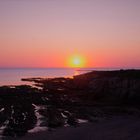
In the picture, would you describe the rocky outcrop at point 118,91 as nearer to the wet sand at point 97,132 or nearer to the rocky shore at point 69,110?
the rocky shore at point 69,110

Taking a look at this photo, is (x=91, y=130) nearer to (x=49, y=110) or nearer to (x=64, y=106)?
(x=49, y=110)

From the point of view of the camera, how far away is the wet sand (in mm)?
17062

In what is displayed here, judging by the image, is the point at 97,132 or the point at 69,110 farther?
the point at 69,110

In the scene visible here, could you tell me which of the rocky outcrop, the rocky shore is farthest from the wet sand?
the rocky outcrop

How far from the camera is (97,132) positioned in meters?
18.4

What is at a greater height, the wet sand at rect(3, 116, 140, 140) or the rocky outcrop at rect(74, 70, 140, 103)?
the rocky outcrop at rect(74, 70, 140, 103)

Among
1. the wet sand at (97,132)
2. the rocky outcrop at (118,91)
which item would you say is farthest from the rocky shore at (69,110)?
the wet sand at (97,132)

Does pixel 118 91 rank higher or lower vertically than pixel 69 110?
higher

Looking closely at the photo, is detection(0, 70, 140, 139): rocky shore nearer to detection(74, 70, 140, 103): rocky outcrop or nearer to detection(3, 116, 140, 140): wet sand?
detection(74, 70, 140, 103): rocky outcrop

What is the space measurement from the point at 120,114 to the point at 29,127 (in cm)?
962

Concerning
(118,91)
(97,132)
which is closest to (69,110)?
(97,132)

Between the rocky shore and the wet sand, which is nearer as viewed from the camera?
the wet sand

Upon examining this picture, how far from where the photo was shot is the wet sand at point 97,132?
56.0ft

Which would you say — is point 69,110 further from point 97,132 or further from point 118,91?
point 118,91
